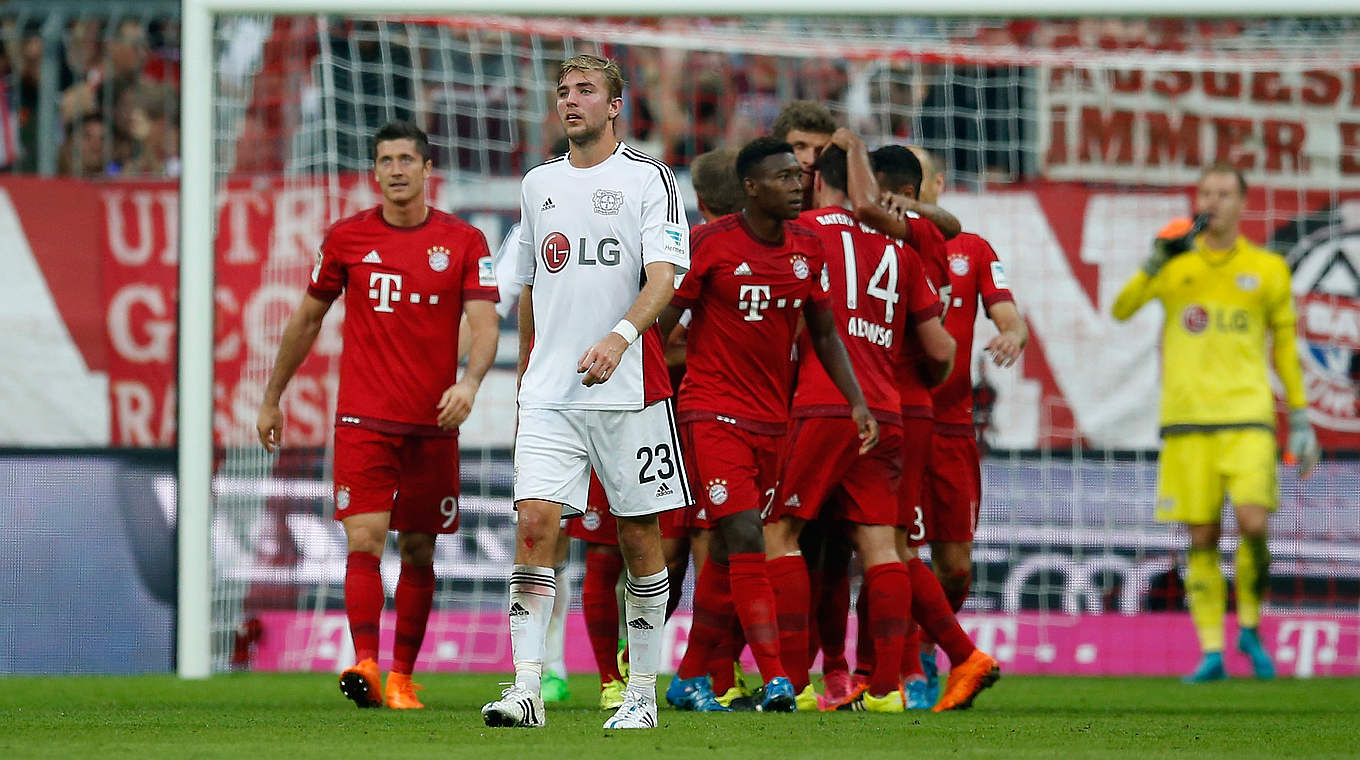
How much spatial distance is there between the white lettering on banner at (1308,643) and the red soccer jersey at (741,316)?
506cm

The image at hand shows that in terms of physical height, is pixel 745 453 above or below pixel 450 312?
below

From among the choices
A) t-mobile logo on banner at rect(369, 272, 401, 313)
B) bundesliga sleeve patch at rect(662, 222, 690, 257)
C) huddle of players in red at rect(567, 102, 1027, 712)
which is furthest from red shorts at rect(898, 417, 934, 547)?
t-mobile logo on banner at rect(369, 272, 401, 313)

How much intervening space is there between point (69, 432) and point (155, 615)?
213 centimetres

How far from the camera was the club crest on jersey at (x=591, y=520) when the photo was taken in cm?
749

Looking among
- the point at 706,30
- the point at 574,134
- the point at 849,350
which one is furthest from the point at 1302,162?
the point at 574,134

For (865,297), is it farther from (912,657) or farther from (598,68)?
(598,68)

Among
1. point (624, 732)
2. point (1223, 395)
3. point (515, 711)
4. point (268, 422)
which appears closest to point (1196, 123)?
point (1223, 395)

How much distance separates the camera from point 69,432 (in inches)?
451

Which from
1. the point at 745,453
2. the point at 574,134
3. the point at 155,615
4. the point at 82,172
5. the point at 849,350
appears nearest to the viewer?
the point at 574,134

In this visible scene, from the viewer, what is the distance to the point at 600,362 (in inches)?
215

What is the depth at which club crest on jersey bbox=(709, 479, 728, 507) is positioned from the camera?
6.59 m

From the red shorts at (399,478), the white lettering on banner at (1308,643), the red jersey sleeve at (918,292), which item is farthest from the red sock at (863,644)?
the white lettering on banner at (1308,643)

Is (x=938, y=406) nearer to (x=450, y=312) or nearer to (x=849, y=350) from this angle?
(x=849, y=350)

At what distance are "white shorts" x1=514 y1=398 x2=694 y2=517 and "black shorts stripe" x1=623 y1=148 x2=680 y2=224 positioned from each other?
60cm
